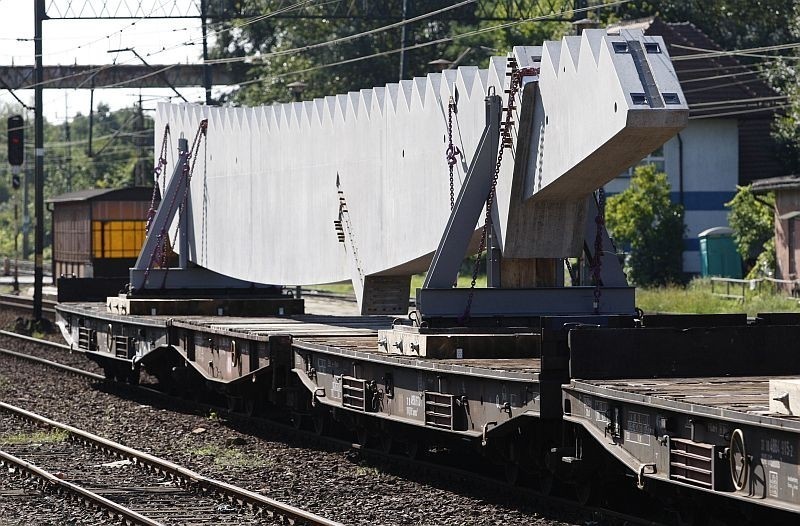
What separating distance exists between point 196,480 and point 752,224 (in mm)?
32192

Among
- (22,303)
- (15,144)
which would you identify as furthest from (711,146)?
(15,144)

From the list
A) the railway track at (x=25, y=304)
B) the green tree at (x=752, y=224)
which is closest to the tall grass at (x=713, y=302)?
the green tree at (x=752, y=224)

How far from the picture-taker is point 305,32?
69.1 m

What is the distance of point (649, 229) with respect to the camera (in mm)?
46750

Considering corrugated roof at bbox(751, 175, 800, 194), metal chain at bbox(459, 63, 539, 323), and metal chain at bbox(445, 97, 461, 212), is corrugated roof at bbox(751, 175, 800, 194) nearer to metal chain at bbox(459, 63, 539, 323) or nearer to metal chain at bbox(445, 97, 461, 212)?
metal chain at bbox(445, 97, 461, 212)

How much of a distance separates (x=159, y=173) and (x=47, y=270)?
51.1 m

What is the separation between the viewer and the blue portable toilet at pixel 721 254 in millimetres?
45531

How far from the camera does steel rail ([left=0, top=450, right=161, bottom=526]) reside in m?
12.5

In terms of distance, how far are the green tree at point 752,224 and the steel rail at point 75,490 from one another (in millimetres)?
30195

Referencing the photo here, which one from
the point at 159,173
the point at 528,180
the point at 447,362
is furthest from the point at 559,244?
the point at 159,173

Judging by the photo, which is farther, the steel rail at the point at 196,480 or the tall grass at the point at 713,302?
the tall grass at the point at 713,302

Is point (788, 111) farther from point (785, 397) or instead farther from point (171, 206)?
point (785, 397)

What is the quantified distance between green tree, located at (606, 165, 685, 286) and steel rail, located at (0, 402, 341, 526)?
2929 centimetres

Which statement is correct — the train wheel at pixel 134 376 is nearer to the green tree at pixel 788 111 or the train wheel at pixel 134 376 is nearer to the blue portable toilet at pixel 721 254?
the blue portable toilet at pixel 721 254
